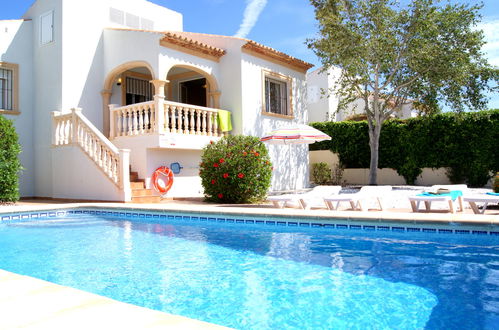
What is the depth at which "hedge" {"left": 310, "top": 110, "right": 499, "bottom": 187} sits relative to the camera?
1753cm

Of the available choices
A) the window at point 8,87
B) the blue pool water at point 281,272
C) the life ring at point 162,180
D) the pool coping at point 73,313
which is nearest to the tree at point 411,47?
the life ring at point 162,180

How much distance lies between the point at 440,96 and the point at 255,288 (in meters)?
16.2

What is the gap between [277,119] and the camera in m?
17.5

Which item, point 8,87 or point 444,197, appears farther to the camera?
point 8,87

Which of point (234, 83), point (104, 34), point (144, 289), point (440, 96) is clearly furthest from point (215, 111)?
point (144, 289)

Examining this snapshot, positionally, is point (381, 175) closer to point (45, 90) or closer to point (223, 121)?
point (223, 121)

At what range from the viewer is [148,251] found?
22.7 feet

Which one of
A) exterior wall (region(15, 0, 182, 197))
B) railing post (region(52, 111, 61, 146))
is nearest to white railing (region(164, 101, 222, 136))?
exterior wall (region(15, 0, 182, 197))

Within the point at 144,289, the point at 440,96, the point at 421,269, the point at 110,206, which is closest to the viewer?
the point at 144,289

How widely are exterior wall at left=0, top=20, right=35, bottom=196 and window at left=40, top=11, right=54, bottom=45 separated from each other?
605 millimetres

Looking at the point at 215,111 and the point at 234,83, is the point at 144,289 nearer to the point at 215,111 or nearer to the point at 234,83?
the point at 215,111

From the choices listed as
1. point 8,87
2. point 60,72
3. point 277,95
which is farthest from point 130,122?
point 277,95

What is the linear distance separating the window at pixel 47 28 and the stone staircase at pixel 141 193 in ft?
18.7

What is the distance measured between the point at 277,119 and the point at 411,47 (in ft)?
19.1
